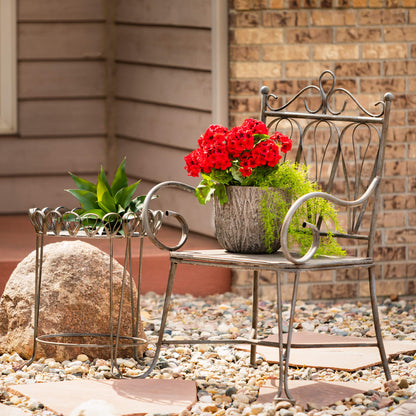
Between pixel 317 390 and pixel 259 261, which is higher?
pixel 259 261

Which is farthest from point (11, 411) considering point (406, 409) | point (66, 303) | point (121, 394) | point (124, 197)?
point (406, 409)

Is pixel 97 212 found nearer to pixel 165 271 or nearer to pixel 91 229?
pixel 91 229

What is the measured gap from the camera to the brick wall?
4930 mm

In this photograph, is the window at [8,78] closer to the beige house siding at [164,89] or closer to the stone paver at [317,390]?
the beige house siding at [164,89]

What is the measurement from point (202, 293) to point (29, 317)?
4.76ft

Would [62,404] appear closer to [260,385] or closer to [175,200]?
[260,385]

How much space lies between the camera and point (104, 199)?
3664 millimetres

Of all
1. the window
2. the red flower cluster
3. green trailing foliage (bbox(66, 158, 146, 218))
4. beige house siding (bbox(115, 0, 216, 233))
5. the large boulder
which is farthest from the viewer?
the window

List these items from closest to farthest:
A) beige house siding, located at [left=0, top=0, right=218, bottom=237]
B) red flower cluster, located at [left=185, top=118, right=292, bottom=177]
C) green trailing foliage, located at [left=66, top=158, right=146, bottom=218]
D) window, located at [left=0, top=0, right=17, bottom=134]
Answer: red flower cluster, located at [left=185, top=118, right=292, bottom=177]
green trailing foliage, located at [left=66, top=158, right=146, bottom=218]
beige house siding, located at [left=0, top=0, right=218, bottom=237]
window, located at [left=0, top=0, right=17, bottom=134]

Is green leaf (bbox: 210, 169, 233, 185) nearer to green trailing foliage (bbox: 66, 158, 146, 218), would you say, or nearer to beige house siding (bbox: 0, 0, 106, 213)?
green trailing foliage (bbox: 66, 158, 146, 218)

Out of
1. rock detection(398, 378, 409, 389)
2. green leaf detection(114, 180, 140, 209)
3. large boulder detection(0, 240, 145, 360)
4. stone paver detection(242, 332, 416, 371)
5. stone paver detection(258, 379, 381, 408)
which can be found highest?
green leaf detection(114, 180, 140, 209)

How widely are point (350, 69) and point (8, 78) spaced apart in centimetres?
235

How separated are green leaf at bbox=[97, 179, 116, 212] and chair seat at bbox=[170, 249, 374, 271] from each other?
330mm

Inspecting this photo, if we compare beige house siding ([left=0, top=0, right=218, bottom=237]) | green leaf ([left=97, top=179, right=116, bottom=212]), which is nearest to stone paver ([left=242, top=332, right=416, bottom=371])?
green leaf ([left=97, top=179, right=116, bottom=212])
